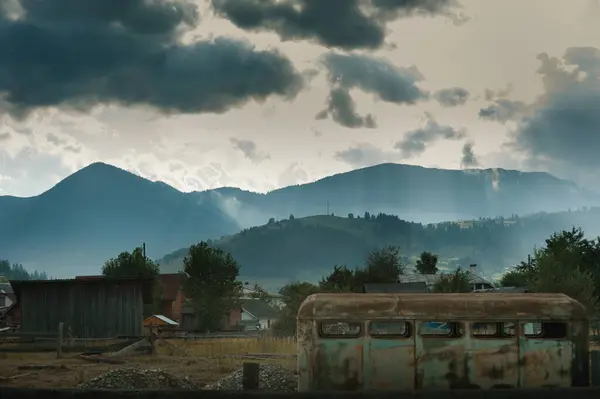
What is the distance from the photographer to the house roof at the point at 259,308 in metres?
150

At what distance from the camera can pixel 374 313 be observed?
15070 mm

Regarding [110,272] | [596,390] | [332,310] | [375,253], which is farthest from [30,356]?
[375,253]

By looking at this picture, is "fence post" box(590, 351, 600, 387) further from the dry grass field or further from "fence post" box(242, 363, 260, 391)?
the dry grass field

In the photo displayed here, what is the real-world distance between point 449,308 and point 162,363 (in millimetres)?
20460

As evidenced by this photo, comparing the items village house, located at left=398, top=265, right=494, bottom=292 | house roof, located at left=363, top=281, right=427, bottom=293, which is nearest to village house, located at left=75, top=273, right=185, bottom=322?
house roof, located at left=363, top=281, right=427, bottom=293

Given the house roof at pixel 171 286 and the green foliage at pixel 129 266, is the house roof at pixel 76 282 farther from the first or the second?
the green foliage at pixel 129 266

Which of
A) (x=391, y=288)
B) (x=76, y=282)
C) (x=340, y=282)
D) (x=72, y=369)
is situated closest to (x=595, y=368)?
(x=72, y=369)

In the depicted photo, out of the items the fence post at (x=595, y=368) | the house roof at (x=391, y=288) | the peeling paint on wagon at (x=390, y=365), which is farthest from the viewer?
the house roof at (x=391, y=288)

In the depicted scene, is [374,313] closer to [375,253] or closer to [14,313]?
[14,313]

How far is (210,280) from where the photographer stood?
8762 cm

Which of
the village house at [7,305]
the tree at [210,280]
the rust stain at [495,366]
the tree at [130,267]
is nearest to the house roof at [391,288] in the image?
the tree at [210,280]

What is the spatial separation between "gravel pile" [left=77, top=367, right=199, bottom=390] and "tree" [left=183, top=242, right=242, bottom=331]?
63.3 meters

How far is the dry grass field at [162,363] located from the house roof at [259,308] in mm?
107437

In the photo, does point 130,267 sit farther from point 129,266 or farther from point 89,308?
point 89,308
